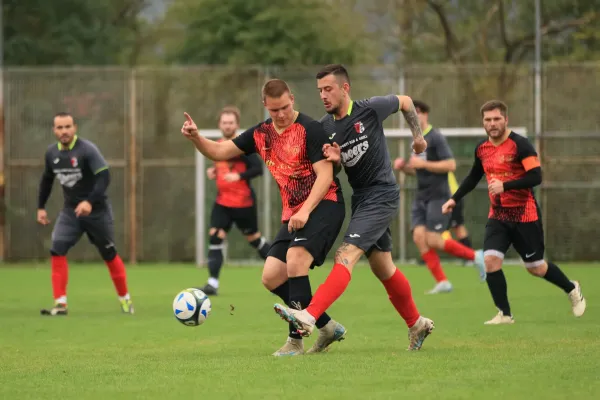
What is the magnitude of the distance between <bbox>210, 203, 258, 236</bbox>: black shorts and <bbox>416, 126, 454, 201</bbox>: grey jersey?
2194mm

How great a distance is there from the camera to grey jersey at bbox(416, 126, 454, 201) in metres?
15.4

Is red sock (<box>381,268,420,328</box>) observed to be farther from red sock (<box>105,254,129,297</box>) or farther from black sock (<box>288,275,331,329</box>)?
red sock (<box>105,254,129,297</box>)

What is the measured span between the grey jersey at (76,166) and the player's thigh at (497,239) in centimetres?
417

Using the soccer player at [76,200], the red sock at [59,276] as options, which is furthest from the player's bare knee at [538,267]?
the red sock at [59,276]

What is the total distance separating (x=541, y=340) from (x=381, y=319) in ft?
8.33

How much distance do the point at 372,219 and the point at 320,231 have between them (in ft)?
1.44

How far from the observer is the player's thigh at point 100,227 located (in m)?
13.0

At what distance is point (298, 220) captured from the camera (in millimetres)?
8516

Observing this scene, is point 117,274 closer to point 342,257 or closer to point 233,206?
point 233,206

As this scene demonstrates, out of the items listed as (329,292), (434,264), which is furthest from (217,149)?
(434,264)

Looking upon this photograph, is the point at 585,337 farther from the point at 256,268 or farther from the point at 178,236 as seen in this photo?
the point at 178,236

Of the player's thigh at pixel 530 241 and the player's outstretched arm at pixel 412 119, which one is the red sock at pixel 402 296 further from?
the player's thigh at pixel 530 241

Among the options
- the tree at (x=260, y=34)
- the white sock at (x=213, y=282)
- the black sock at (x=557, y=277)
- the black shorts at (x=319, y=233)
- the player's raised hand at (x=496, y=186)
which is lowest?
the white sock at (x=213, y=282)

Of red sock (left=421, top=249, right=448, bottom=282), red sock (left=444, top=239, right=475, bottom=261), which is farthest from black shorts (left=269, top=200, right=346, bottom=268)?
red sock (left=444, top=239, right=475, bottom=261)
